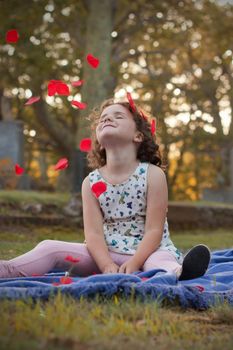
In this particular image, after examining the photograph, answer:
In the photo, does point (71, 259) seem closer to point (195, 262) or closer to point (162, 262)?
point (162, 262)

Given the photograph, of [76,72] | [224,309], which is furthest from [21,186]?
[224,309]

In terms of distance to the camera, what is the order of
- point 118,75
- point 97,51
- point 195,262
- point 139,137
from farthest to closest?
point 118,75 < point 97,51 < point 139,137 < point 195,262

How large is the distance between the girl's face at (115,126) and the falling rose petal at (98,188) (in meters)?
0.26

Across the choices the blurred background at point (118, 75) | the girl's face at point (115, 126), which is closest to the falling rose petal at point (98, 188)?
the girl's face at point (115, 126)

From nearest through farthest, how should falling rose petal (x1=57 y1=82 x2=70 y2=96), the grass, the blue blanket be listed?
the grass
the blue blanket
falling rose petal (x1=57 y1=82 x2=70 y2=96)

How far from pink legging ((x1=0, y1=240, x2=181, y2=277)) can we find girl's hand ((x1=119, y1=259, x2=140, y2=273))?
71 mm

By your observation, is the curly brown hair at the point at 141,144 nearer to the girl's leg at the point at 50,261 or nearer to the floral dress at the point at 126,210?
the floral dress at the point at 126,210

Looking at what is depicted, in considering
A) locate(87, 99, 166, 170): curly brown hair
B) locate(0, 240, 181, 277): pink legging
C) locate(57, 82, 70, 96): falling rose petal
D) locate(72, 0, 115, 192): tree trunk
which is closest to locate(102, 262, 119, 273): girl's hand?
locate(0, 240, 181, 277): pink legging

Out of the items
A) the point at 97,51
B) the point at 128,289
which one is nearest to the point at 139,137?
the point at 128,289

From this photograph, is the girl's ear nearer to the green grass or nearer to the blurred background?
the blurred background

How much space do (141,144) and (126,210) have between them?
0.52m

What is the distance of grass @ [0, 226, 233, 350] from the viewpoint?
2.23m

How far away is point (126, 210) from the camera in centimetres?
438

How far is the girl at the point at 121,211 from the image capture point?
Answer: 4043 mm
